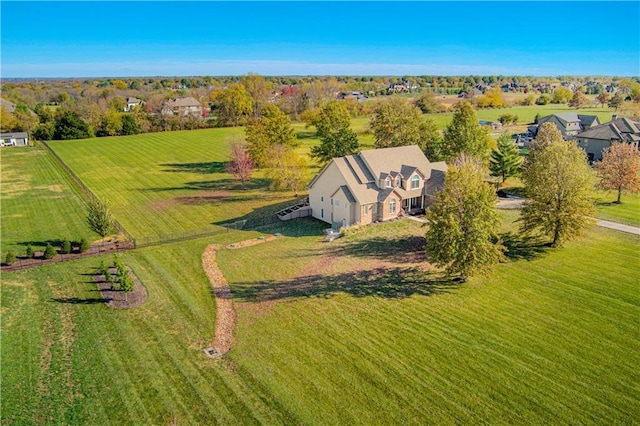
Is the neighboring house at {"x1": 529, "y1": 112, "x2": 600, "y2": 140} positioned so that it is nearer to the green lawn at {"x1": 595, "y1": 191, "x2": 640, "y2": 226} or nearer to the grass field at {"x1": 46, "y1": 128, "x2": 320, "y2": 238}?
the green lawn at {"x1": 595, "y1": 191, "x2": 640, "y2": 226}

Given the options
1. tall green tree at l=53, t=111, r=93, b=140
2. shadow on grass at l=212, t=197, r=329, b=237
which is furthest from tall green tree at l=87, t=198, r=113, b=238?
tall green tree at l=53, t=111, r=93, b=140

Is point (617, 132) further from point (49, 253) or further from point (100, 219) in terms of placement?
point (49, 253)

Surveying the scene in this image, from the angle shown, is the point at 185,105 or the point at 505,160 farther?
the point at 185,105

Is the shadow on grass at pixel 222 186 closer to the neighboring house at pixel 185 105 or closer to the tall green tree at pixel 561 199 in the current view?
the tall green tree at pixel 561 199

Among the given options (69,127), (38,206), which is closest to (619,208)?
(38,206)

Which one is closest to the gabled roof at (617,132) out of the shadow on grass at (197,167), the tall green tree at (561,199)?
the tall green tree at (561,199)

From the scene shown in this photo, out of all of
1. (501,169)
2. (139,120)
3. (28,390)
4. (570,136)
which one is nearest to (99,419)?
(28,390)

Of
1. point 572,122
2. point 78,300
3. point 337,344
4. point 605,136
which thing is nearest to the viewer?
point 337,344
